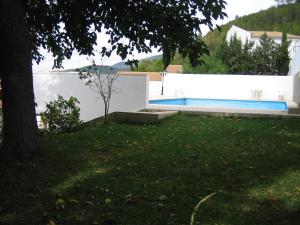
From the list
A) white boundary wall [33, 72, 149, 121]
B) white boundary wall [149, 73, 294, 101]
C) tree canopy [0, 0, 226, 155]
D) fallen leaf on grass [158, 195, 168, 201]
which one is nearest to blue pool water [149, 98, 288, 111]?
white boundary wall [149, 73, 294, 101]

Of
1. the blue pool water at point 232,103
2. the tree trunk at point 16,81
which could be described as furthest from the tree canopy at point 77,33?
the blue pool water at point 232,103

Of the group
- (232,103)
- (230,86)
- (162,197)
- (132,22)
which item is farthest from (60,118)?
(230,86)

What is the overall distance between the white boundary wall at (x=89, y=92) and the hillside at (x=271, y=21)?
170 feet

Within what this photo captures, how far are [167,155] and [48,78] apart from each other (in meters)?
10.2

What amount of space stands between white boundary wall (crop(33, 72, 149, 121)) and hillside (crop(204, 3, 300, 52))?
51.8 m

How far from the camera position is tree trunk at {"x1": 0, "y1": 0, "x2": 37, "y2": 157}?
5.06 meters

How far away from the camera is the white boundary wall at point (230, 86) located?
25.4 m

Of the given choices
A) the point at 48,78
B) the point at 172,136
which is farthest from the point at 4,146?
the point at 48,78

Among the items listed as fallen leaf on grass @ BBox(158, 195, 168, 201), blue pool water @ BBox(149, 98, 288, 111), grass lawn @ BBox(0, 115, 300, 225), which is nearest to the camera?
grass lawn @ BBox(0, 115, 300, 225)

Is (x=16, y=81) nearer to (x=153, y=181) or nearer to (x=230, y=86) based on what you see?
(x=153, y=181)

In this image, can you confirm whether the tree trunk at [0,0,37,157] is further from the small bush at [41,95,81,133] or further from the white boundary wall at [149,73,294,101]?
the white boundary wall at [149,73,294,101]

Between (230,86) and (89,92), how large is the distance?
13743mm

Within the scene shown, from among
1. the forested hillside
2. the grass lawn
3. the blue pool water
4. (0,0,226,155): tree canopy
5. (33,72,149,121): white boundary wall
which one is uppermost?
the forested hillside

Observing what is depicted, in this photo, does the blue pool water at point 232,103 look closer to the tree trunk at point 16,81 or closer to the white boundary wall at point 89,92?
the white boundary wall at point 89,92
